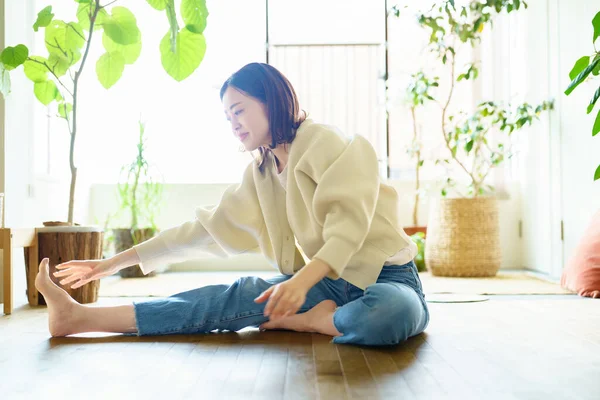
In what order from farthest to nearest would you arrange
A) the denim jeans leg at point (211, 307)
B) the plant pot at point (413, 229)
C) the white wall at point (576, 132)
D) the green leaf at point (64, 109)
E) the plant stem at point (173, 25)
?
the plant pot at point (413, 229)
the white wall at point (576, 132)
the green leaf at point (64, 109)
the plant stem at point (173, 25)
the denim jeans leg at point (211, 307)

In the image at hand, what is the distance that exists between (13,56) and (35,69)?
196 millimetres

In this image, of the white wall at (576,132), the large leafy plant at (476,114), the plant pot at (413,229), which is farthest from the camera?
the plant pot at (413,229)

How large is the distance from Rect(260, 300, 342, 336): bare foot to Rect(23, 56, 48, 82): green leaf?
153 cm

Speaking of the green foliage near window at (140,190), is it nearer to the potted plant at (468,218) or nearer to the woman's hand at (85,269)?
the potted plant at (468,218)

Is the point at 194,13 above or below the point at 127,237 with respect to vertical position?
above

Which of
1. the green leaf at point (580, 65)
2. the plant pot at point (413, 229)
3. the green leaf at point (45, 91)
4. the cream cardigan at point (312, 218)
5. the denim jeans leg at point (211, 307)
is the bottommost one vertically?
the denim jeans leg at point (211, 307)

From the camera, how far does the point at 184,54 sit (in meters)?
2.55

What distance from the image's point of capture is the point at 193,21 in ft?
8.37

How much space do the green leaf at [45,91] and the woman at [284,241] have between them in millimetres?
1220

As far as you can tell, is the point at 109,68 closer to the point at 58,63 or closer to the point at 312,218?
the point at 58,63

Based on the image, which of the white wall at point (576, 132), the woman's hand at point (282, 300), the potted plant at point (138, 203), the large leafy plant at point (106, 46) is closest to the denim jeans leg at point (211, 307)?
the woman's hand at point (282, 300)

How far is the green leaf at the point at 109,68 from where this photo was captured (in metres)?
2.68

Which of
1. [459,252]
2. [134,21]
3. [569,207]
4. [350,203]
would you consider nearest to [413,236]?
[459,252]

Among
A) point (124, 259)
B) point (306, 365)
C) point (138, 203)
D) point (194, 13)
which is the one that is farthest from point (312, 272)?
point (138, 203)
